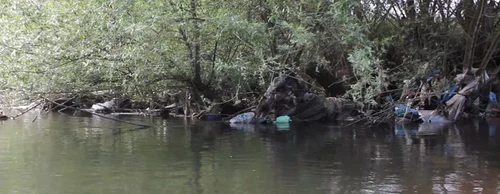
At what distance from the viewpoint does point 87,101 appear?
75.6 feet

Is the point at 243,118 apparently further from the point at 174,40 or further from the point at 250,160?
the point at 250,160

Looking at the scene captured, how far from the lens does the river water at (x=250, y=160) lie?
782 centimetres

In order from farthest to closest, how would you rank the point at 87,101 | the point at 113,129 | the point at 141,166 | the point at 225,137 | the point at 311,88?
the point at 87,101 < the point at 311,88 < the point at 113,129 < the point at 225,137 < the point at 141,166

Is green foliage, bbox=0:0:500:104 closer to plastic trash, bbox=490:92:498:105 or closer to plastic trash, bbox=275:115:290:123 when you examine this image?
plastic trash, bbox=275:115:290:123

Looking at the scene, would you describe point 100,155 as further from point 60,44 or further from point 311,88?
point 311,88

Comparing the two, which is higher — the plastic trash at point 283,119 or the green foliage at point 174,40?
the green foliage at point 174,40

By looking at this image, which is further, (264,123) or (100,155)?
(264,123)

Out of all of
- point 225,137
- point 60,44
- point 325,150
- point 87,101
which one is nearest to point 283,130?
point 225,137

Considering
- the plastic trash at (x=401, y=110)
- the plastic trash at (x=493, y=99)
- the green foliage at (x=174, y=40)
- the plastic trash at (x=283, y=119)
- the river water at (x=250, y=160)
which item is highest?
the green foliage at (x=174, y=40)

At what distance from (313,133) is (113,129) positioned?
17.6 ft

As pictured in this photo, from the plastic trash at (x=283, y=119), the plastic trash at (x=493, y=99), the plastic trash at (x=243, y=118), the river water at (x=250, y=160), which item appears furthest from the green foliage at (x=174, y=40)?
the plastic trash at (x=493, y=99)

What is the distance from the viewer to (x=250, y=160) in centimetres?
1010

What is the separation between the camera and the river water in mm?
7824

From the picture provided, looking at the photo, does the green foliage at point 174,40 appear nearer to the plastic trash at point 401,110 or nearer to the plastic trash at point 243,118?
the plastic trash at point 243,118
